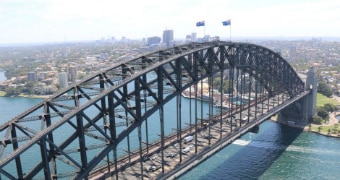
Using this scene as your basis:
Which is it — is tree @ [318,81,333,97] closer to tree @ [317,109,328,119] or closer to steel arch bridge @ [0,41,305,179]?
tree @ [317,109,328,119]

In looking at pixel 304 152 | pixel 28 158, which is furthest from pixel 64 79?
pixel 304 152

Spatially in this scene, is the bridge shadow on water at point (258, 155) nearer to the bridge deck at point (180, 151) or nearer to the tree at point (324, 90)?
the bridge deck at point (180, 151)

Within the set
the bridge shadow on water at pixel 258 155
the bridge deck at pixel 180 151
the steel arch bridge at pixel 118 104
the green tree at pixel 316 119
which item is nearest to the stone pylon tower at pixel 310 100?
the green tree at pixel 316 119

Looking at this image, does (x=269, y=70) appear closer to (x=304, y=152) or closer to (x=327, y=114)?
(x=304, y=152)

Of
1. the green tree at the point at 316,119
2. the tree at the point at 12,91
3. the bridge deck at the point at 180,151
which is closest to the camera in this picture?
the bridge deck at the point at 180,151

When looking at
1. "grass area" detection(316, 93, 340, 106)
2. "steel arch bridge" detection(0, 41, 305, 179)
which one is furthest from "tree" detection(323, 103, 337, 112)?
"steel arch bridge" detection(0, 41, 305, 179)

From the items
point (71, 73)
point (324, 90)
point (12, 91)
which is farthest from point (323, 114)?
point (71, 73)
